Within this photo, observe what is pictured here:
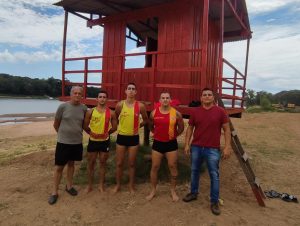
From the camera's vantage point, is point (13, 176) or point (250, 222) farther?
point (13, 176)

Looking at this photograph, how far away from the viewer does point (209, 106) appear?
5.32 metres

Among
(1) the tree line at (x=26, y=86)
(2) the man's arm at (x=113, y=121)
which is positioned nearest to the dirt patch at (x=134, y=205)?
(2) the man's arm at (x=113, y=121)

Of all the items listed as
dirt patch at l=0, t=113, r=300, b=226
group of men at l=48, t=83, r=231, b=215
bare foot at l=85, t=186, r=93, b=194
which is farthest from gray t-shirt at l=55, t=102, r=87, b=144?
dirt patch at l=0, t=113, r=300, b=226

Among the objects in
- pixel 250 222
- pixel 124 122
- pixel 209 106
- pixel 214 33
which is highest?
pixel 214 33

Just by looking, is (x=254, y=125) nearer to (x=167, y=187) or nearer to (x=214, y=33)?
(x=214, y=33)

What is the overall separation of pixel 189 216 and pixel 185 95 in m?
3.75

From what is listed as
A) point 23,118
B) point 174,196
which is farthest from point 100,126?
point 23,118

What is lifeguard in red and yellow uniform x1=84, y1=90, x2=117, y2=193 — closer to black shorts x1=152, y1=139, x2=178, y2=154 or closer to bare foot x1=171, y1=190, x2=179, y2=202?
black shorts x1=152, y1=139, x2=178, y2=154

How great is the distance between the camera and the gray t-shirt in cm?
565

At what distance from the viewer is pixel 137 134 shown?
580 cm

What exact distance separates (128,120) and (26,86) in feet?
309

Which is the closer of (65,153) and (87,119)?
(65,153)

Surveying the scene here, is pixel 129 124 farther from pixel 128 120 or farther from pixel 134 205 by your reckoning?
pixel 134 205

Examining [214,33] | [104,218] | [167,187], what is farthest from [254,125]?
[104,218]
